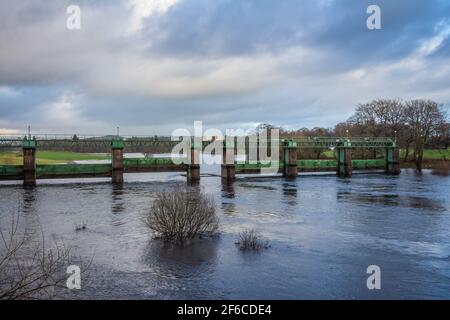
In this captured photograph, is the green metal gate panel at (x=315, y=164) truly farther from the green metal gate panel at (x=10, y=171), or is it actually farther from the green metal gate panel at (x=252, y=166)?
the green metal gate panel at (x=10, y=171)

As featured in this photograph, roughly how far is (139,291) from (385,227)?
14811 millimetres

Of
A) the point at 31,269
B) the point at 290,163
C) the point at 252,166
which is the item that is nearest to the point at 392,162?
the point at 290,163

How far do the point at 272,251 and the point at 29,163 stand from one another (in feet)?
126

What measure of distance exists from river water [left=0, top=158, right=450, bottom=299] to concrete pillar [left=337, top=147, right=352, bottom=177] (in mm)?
29106

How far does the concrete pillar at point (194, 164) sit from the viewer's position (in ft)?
170

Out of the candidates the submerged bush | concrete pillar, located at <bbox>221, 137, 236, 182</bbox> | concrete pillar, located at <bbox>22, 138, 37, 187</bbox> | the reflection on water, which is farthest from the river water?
concrete pillar, located at <bbox>221, 137, 236, 182</bbox>

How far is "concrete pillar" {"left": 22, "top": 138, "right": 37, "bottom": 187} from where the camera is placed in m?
46.7

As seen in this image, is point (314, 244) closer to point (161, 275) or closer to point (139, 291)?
point (161, 275)

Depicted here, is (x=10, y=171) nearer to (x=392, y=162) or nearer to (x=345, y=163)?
(x=345, y=163)

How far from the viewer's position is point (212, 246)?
17656mm

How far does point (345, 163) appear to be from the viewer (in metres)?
62.8

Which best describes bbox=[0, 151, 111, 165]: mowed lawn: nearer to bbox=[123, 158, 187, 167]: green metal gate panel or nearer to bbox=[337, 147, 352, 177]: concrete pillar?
bbox=[123, 158, 187, 167]: green metal gate panel
